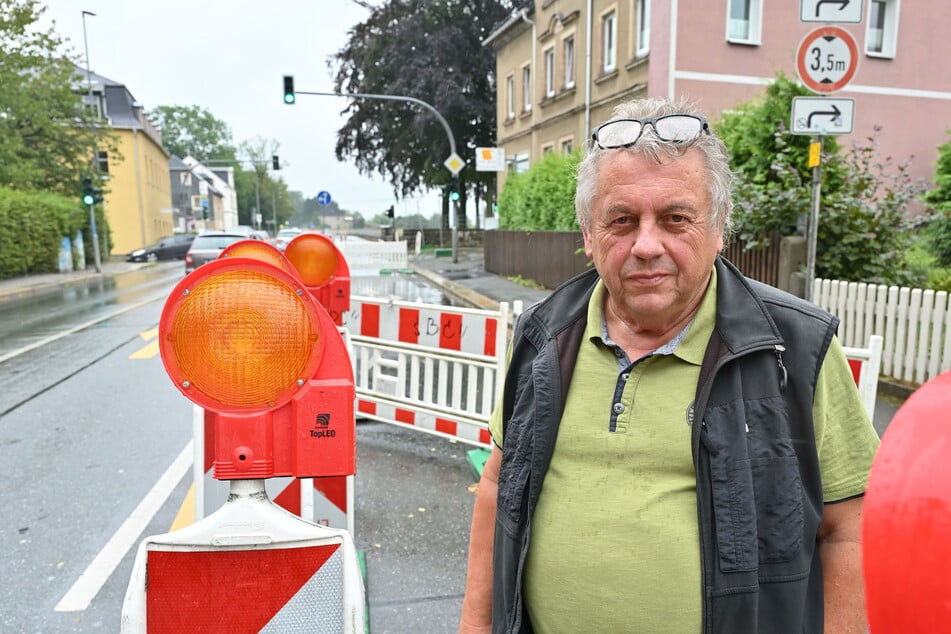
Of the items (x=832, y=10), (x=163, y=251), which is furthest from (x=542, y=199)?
(x=163, y=251)

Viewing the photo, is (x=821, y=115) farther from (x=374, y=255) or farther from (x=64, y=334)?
(x=374, y=255)

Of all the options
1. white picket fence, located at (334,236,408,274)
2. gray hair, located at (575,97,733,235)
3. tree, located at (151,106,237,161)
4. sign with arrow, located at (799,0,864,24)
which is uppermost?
tree, located at (151,106,237,161)

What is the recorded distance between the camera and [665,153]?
1.51 meters

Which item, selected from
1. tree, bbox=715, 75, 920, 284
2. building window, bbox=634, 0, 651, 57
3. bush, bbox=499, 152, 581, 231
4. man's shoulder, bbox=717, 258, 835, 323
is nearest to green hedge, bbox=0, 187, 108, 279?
bush, bbox=499, 152, 581, 231

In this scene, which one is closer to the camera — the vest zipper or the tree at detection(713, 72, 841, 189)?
the vest zipper

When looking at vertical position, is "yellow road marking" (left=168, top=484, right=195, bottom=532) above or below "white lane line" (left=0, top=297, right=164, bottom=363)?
above

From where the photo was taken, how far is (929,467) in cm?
39

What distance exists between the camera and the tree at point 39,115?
961 inches

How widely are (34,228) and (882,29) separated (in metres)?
26.6

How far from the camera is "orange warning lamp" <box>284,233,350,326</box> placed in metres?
3.79

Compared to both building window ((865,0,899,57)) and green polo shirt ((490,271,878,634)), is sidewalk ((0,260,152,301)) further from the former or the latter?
building window ((865,0,899,57))

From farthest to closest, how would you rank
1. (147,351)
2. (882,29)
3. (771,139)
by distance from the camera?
(882,29) → (147,351) → (771,139)

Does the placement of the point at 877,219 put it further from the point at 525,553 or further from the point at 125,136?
the point at 125,136

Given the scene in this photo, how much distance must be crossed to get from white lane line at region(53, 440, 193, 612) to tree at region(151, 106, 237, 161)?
3715 inches
